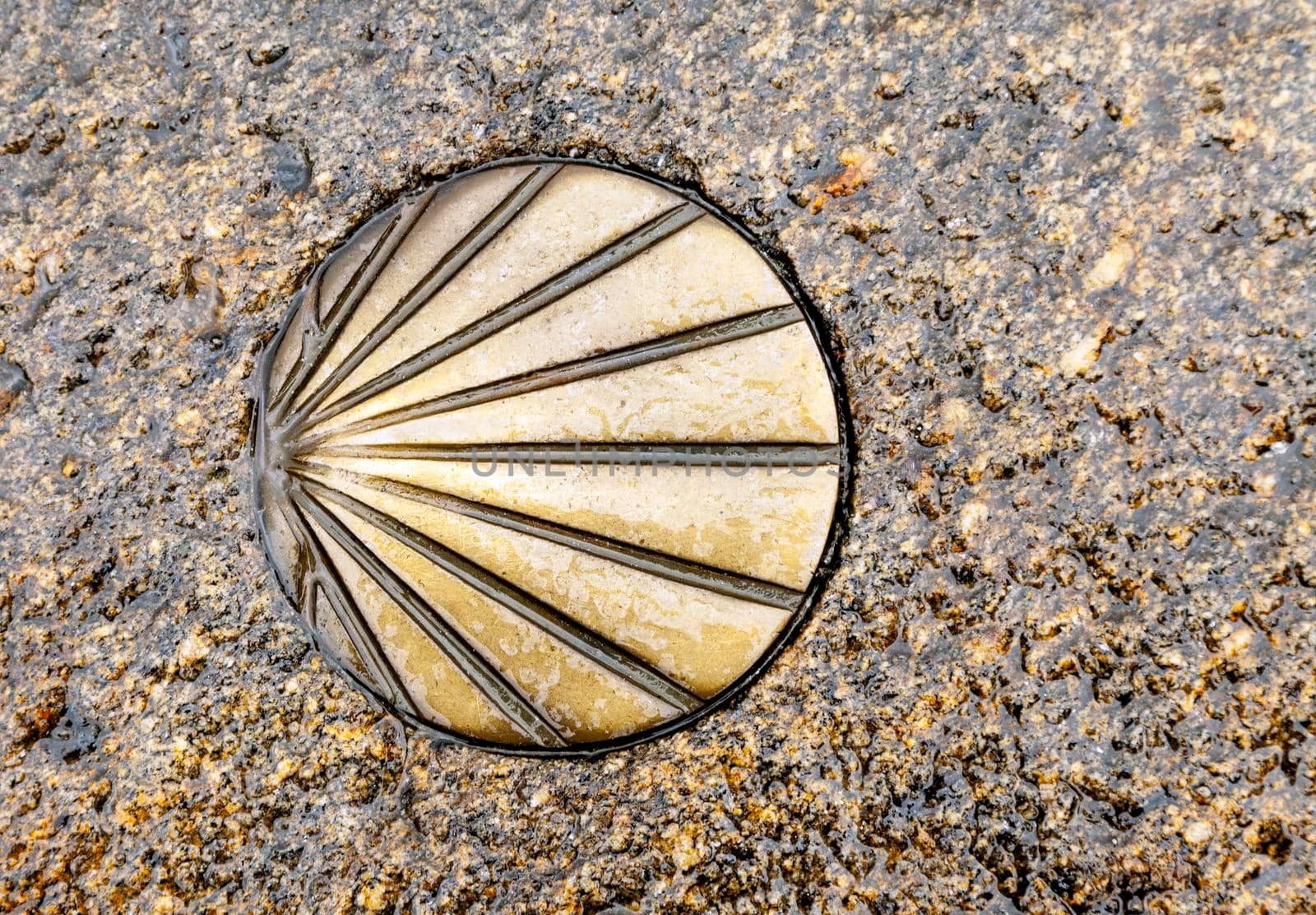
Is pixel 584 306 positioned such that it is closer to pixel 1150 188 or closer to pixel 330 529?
pixel 330 529

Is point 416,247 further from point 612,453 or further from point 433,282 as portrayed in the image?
point 612,453

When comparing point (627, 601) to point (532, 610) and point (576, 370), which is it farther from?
point (576, 370)

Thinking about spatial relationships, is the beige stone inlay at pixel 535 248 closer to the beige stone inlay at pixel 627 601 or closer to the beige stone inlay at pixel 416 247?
the beige stone inlay at pixel 416 247

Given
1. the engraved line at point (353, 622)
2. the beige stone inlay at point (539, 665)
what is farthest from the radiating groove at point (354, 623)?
the beige stone inlay at point (539, 665)

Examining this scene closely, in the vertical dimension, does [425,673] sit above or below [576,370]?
below

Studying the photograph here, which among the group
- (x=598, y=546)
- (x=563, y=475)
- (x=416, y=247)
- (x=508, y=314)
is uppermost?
(x=416, y=247)

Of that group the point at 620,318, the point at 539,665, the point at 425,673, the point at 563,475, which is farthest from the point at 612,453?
the point at 425,673

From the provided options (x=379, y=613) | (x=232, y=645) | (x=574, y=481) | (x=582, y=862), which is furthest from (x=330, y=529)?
(x=582, y=862)
